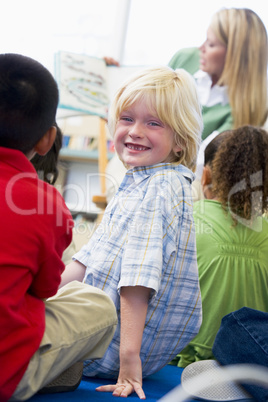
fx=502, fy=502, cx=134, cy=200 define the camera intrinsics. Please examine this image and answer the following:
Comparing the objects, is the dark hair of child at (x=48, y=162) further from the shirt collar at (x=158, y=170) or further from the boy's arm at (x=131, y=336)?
the boy's arm at (x=131, y=336)

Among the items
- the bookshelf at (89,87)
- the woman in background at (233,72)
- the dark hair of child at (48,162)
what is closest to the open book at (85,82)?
the bookshelf at (89,87)

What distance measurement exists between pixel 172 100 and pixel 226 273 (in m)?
0.53

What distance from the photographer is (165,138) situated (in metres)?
1.12

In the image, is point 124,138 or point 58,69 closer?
point 124,138

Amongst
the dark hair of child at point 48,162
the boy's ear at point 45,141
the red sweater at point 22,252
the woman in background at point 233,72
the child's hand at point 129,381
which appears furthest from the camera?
the woman in background at point 233,72

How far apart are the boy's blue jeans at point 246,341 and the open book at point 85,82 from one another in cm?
194

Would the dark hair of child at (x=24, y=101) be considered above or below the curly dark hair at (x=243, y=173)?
above

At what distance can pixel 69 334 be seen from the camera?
0.79 m

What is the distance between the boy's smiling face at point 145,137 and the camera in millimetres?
1118

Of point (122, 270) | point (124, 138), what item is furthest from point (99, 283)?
point (124, 138)

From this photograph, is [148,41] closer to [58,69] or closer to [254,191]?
[58,69]

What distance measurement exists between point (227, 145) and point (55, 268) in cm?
86

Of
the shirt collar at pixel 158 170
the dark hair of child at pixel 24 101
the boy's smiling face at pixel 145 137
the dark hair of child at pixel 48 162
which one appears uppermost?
the dark hair of child at pixel 24 101

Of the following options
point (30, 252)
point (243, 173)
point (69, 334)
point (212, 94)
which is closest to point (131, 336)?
point (69, 334)
